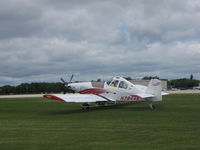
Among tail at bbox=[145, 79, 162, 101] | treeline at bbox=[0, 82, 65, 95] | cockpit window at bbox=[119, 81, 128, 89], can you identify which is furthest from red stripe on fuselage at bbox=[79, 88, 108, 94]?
treeline at bbox=[0, 82, 65, 95]

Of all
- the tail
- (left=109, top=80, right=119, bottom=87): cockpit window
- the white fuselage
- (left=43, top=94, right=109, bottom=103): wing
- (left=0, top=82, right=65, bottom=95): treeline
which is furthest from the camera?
(left=0, top=82, right=65, bottom=95): treeline

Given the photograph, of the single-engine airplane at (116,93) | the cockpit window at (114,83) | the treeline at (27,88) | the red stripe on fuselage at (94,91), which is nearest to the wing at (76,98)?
the single-engine airplane at (116,93)

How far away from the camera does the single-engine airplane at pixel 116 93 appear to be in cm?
1586

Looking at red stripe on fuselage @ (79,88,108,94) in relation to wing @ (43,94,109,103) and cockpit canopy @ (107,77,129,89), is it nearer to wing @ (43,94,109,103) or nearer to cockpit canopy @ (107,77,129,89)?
wing @ (43,94,109,103)

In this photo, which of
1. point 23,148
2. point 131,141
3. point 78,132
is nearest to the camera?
point 23,148

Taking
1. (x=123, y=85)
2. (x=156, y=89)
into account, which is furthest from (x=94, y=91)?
(x=156, y=89)

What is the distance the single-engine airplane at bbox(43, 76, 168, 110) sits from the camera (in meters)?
15.9

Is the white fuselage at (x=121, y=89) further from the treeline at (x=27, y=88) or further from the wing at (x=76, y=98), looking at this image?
the treeline at (x=27, y=88)

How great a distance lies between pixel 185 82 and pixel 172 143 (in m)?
129

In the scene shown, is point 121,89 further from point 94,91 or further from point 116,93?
point 94,91

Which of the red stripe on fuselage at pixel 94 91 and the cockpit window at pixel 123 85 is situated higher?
the cockpit window at pixel 123 85

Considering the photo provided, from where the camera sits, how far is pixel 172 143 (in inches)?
263

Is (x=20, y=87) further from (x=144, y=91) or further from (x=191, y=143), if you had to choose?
(x=191, y=143)

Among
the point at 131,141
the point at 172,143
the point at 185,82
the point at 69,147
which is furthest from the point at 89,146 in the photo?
the point at 185,82
